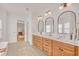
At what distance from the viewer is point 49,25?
6.26ft

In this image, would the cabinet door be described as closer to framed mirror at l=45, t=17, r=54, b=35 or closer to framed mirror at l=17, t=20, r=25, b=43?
framed mirror at l=45, t=17, r=54, b=35

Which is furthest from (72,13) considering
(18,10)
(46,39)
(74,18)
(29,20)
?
(18,10)

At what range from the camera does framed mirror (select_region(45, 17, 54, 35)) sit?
1.86m

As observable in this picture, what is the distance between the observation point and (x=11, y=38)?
68.5 inches

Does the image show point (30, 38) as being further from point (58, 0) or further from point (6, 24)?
point (58, 0)

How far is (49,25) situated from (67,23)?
1.23 ft

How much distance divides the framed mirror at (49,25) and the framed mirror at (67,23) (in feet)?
0.44

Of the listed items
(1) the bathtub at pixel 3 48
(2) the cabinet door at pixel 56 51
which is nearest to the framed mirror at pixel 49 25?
(2) the cabinet door at pixel 56 51

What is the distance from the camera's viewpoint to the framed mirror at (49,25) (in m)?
1.86

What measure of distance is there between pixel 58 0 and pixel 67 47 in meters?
1.08

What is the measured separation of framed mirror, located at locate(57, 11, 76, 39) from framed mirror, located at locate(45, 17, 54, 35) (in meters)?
0.13

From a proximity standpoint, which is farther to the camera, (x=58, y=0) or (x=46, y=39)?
(x=46, y=39)

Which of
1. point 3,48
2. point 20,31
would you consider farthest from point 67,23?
point 3,48

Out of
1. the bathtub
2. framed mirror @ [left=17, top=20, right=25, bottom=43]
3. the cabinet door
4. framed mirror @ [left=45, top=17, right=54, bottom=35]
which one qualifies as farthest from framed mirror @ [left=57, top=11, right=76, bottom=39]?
the bathtub
